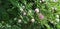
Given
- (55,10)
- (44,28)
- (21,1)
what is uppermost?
(21,1)

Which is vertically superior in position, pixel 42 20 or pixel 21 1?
pixel 21 1

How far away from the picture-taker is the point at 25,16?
2.82m

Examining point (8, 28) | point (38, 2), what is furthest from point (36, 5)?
point (8, 28)

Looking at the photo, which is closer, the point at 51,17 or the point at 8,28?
the point at 8,28

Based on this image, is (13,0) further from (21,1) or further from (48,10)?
(48,10)

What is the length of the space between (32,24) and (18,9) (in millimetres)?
278

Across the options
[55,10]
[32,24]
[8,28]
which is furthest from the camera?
[55,10]

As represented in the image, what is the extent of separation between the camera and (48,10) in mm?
3027

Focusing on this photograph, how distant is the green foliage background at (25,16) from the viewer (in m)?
2.80

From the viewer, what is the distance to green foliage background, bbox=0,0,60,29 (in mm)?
2803

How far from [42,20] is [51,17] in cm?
17

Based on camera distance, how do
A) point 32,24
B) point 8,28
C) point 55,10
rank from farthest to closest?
point 55,10 < point 32,24 < point 8,28

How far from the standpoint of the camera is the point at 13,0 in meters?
2.80

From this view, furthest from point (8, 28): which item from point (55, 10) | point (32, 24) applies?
point (55, 10)
